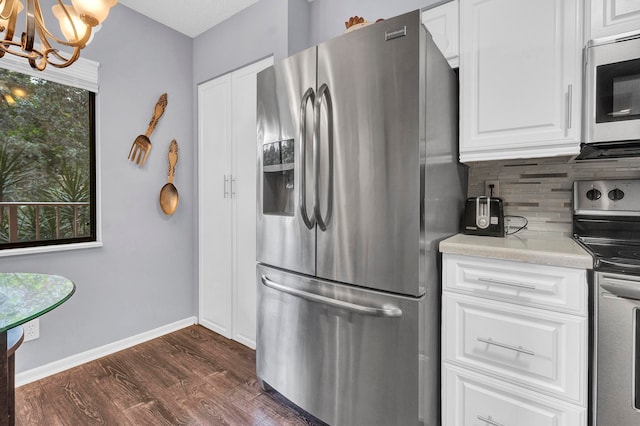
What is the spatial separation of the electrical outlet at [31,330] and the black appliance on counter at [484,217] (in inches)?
109

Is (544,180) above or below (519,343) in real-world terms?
above

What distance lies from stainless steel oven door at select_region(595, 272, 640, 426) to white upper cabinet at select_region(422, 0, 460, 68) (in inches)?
48.0

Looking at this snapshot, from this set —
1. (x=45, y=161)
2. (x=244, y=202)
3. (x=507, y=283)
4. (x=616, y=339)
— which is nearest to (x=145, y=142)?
(x=45, y=161)

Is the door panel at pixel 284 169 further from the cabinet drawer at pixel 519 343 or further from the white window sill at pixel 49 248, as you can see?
the white window sill at pixel 49 248

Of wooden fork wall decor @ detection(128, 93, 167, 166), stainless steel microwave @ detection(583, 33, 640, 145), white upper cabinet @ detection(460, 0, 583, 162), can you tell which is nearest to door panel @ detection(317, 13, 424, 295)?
white upper cabinet @ detection(460, 0, 583, 162)

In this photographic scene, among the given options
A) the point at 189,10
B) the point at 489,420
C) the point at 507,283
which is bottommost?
the point at 489,420

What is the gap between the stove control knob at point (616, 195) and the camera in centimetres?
149

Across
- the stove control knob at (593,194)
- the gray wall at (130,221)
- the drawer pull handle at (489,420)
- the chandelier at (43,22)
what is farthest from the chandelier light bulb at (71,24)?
the stove control knob at (593,194)

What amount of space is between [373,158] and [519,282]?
30.6 inches

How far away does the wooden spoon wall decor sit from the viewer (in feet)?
9.00

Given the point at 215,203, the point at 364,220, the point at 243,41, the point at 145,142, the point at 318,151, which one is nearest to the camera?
the point at 364,220

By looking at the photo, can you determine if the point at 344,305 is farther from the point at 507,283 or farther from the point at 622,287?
the point at 622,287

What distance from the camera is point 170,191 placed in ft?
9.12

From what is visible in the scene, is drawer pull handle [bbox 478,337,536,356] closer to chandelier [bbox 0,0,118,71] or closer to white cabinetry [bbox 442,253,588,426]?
white cabinetry [bbox 442,253,588,426]
